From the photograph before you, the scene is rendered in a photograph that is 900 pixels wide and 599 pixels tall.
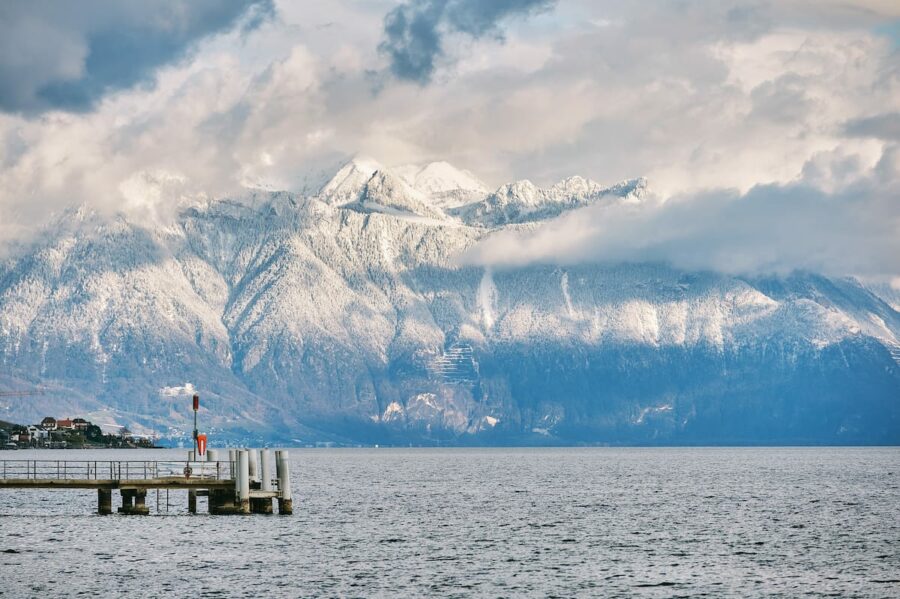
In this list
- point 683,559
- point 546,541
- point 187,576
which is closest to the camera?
point 187,576

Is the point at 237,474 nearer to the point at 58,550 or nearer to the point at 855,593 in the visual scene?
the point at 58,550

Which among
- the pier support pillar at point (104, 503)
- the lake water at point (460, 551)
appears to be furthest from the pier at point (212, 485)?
the lake water at point (460, 551)

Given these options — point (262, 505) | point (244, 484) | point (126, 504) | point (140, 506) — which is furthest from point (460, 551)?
point (126, 504)

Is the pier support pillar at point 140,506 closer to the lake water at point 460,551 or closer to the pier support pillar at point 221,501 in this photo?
the lake water at point 460,551

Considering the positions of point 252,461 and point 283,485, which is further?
point 283,485

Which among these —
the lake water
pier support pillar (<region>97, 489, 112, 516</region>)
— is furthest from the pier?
the lake water

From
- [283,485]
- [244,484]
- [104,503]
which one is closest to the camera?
[244,484]

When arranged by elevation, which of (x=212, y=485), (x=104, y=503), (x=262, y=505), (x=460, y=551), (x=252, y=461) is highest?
(x=252, y=461)

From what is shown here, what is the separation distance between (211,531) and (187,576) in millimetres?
26772

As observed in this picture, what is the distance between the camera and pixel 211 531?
127m

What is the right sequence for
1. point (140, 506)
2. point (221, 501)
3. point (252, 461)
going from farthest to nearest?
point (140, 506), point (221, 501), point (252, 461)

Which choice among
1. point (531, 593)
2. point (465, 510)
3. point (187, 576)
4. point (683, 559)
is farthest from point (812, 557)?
point (465, 510)

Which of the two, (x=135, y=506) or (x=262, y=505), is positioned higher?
(x=135, y=506)

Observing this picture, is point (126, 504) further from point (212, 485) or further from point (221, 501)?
point (212, 485)
